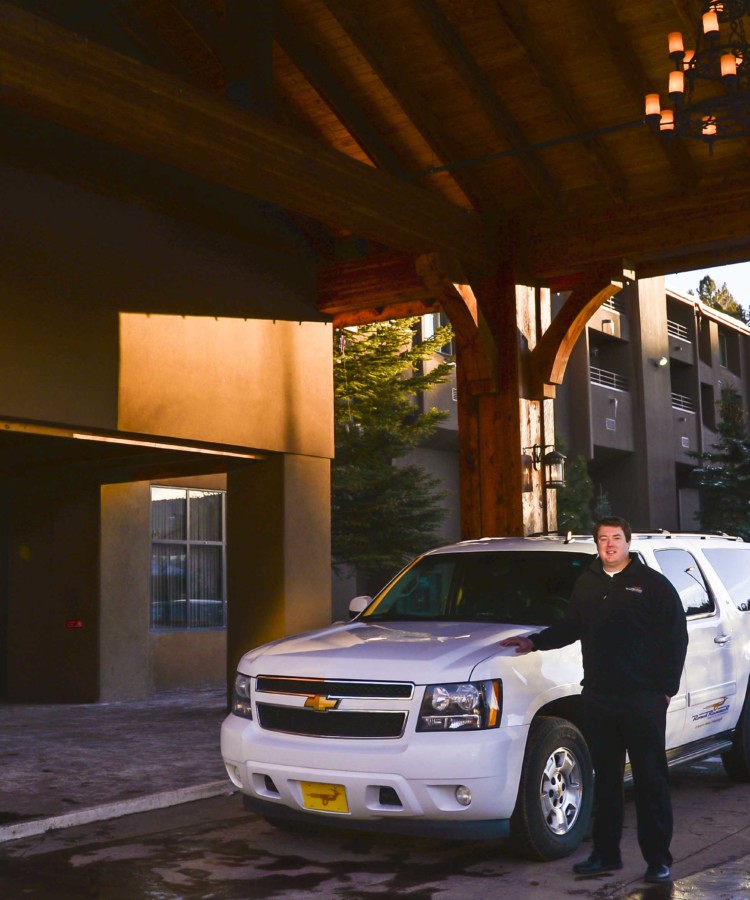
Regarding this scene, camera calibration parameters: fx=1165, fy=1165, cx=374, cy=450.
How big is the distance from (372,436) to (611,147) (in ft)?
26.8

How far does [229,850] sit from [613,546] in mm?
2979

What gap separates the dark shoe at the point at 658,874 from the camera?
6.09 metres

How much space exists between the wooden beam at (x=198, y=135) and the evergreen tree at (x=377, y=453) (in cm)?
680

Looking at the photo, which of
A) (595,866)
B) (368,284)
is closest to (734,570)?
(595,866)

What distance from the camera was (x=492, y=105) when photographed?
11984 millimetres

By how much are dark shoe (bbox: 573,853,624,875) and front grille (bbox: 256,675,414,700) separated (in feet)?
4.23

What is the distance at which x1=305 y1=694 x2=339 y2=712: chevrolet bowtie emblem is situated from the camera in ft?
21.4

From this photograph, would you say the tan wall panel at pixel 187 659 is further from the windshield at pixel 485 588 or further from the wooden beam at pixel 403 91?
the windshield at pixel 485 588

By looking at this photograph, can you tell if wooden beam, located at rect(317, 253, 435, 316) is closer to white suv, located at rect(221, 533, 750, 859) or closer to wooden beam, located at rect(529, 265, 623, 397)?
wooden beam, located at rect(529, 265, 623, 397)

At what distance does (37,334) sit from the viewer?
10492mm

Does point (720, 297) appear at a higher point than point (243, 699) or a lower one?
higher

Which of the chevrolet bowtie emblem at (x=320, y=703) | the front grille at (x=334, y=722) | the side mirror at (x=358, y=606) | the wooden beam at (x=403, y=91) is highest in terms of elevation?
the wooden beam at (x=403, y=91)

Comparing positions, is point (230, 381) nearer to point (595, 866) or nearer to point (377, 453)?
point (377, 453)

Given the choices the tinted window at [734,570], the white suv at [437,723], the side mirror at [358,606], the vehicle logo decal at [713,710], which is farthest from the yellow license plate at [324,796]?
the tinted window at [734,570]
